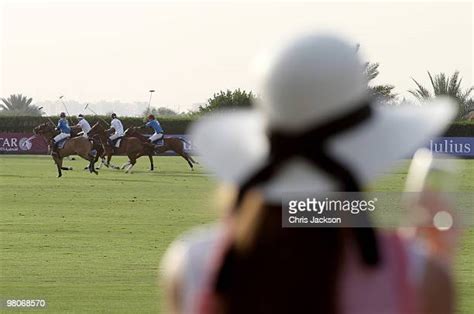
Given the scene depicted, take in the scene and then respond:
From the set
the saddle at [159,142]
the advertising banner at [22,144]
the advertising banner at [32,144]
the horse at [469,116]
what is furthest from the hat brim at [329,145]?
the horse at [469,116]

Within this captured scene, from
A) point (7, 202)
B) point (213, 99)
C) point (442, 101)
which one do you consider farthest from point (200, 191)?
point (213, 99)

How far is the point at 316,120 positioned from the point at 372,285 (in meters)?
0.26

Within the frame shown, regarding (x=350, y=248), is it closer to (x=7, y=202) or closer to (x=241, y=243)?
(x=241, y=243)

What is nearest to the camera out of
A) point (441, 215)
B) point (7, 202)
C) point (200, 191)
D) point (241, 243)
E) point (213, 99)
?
point (241, 243)

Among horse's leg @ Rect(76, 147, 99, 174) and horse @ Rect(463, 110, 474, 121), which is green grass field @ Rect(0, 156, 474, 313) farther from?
horse @ Rect(463, 110, 474, 121)

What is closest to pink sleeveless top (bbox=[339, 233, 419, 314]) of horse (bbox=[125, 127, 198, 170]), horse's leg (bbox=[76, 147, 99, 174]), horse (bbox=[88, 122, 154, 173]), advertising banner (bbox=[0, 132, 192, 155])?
horse's leg (bbox=[76, 147, 99, 174])

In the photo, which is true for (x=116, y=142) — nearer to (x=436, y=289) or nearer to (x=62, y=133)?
(x=62, y=133)

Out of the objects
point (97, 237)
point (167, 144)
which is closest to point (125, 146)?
point (167, 144)

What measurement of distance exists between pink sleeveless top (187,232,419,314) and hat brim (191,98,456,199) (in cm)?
11

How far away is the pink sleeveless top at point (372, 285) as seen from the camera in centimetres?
205

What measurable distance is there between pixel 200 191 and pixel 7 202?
632 cm

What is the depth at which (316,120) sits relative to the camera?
2082 millimetres

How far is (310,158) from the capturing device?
209cm

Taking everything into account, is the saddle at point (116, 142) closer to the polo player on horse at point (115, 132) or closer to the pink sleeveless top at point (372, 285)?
the polo player on horse at point (115, 132)
